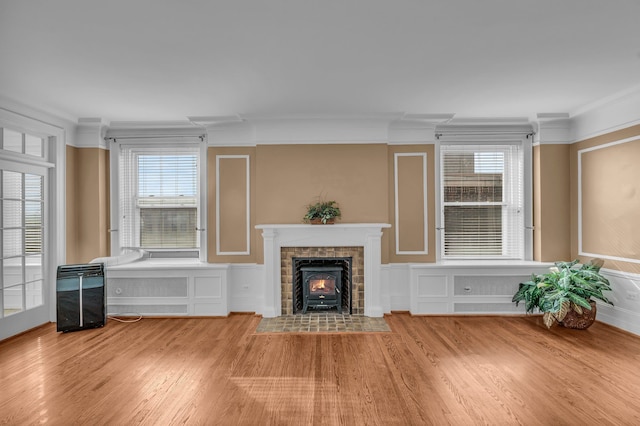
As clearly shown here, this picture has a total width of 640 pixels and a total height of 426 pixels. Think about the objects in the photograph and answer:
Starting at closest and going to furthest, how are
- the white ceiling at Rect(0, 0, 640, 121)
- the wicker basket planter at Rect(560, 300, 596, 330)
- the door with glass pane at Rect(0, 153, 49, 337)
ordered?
the white ceiling at Rect(0, 0, 640, 121)
the door with glass pane at Rect(0, 153, 49, 337)
the wicker basket planter at Rect(560, 300, 596, 330)

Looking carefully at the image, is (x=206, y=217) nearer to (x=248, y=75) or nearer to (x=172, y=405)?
(x=248, y=75)

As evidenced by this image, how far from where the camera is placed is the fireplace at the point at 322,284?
4.56 m

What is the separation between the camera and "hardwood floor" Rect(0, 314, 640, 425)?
7.65 feet

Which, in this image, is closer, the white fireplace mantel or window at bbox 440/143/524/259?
the white fireplace mantel

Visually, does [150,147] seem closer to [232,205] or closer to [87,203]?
[87,203]

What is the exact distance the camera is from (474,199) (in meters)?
4.92

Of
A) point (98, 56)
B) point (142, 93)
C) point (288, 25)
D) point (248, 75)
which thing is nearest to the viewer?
point (288, 25)

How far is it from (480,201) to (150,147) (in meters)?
4.81

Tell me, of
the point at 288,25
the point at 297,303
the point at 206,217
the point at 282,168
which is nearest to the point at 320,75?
the point at 288,25

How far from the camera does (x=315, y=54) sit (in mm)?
2754

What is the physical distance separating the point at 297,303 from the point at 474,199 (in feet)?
9.59

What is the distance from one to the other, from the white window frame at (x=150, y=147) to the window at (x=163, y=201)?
76mm

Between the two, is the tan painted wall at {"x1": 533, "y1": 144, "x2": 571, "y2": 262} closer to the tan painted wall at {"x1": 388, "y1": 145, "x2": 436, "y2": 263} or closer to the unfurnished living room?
the unfurnished living room

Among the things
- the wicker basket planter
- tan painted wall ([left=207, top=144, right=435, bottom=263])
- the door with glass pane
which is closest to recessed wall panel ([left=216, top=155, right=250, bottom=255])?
tan painted wall ([left=207, top=144, right=435, bottom=263])
